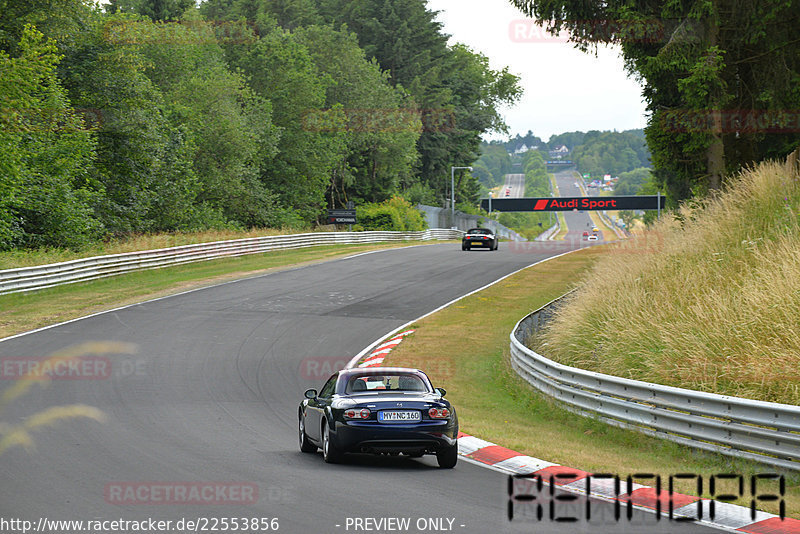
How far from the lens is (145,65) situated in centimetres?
6178

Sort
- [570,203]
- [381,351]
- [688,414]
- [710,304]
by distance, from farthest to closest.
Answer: [570,203] < [381,351] < [710,304] < [688,414]

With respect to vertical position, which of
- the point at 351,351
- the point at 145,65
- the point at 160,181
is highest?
the point at 145,65

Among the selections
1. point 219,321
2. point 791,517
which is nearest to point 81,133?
point 219,321

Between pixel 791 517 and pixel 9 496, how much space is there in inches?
291

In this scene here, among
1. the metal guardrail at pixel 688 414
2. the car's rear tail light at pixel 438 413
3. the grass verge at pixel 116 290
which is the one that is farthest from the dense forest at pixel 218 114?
the car's rear tail light at pixel 438 413

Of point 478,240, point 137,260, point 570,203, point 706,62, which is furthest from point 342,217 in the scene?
point 570,203

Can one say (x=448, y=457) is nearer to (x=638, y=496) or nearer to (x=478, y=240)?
(x=638, y=496)

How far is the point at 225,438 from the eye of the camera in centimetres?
1249

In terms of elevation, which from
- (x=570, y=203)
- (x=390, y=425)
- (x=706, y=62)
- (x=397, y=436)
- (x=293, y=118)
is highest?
(x=293, y=118)

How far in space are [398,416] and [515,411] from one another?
6284 millimetres

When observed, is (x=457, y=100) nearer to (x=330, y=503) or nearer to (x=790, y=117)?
(x=790, y=117)

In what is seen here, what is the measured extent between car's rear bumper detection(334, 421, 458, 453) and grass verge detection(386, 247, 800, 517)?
1473 mm

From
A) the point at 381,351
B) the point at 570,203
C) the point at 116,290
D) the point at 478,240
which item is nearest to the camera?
the point at 381,351

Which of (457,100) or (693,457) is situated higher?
(457,100)
